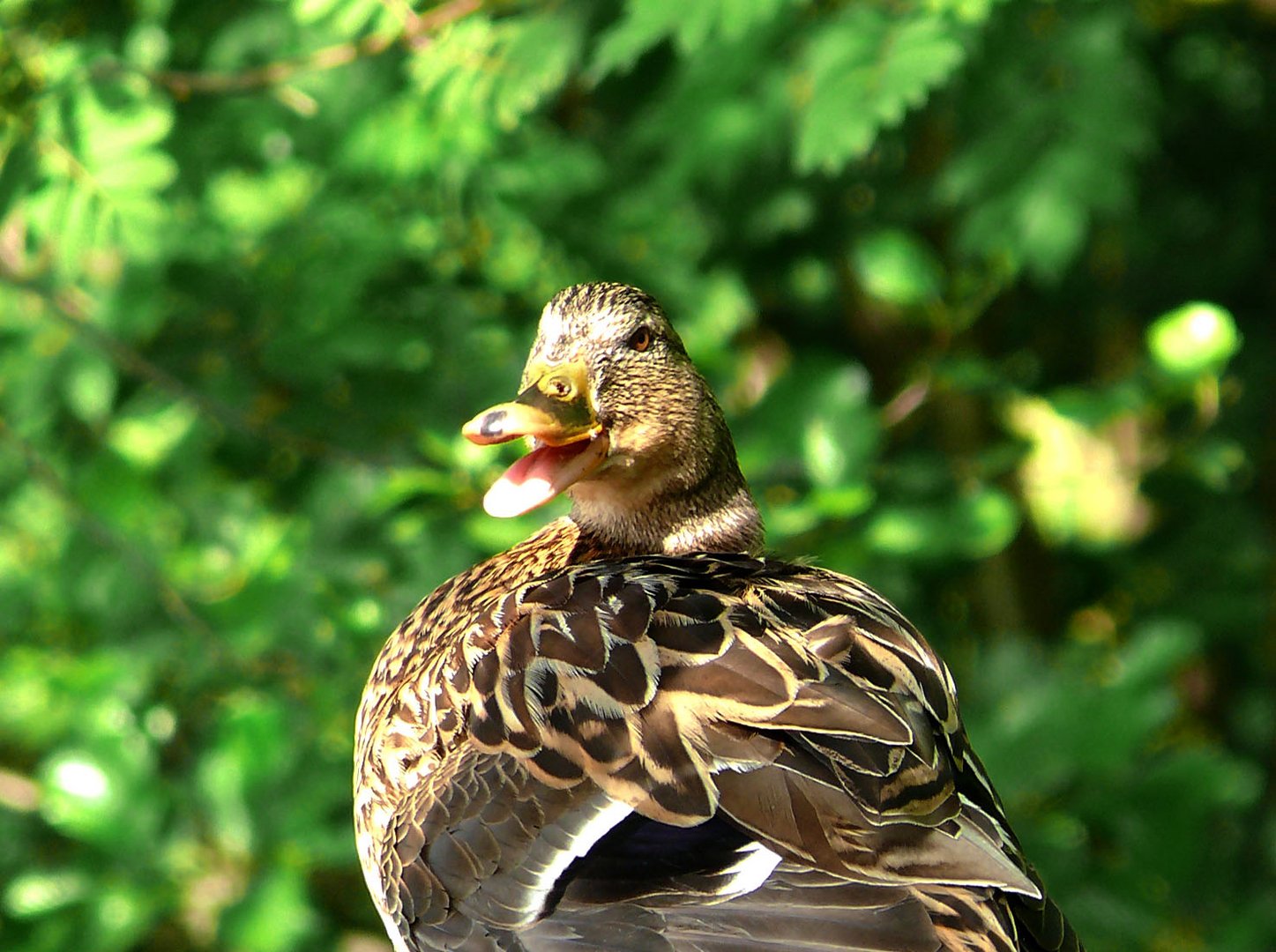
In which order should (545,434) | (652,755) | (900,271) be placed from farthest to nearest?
1. (900,271)
2. (545,434)
3. (652,755)

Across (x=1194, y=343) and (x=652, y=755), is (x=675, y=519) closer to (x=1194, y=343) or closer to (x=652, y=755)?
(x=652, y=755)

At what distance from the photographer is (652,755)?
1.45 m

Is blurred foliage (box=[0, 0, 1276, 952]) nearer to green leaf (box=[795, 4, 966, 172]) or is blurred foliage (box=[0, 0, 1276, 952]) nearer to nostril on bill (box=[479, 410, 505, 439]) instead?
green leaf (box=[795, 4, 966, 172])

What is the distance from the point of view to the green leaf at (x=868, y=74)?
2.00 meters

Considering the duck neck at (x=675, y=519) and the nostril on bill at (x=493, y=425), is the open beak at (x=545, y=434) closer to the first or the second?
the nostril on bill at (x=493, y=425)

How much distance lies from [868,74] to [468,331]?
41.1 inches

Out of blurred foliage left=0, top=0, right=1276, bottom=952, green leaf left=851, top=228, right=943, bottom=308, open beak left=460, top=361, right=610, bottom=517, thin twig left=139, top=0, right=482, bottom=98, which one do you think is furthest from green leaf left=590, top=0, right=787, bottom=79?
green leaf left=851, top=228, right=943, bottom=308

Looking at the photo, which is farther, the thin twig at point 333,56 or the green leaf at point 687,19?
the thin twig at point 333,56

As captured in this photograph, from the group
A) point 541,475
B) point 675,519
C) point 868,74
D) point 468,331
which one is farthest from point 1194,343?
point 468,331

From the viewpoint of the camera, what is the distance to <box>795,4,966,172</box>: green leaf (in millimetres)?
1995

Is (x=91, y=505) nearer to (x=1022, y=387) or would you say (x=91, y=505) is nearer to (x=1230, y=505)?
(x=1022, y=387)

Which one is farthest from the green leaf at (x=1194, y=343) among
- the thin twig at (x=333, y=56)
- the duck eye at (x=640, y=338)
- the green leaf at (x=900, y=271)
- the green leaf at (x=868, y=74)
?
the thin twig at (x=333, y=56)

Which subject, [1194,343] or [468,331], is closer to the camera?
[1194,343]

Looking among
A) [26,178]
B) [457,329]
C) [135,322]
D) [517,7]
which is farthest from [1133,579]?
[26,178]
